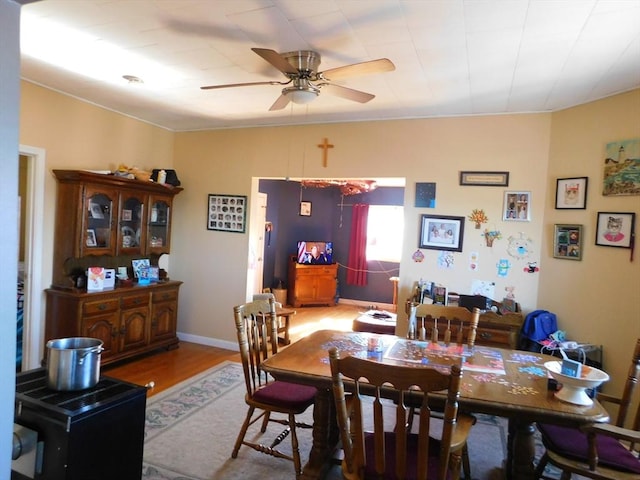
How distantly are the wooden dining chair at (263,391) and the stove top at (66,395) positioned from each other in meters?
0.96

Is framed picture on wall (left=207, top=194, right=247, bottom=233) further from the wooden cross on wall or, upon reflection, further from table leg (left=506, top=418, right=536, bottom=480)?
table leg (left=506, top=418, right=536, bottom=480)

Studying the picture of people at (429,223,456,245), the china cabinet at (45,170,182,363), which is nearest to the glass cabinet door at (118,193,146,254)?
the china cabinet at (45,170,182,363)

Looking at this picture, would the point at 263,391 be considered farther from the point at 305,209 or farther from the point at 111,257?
the point at 305,209

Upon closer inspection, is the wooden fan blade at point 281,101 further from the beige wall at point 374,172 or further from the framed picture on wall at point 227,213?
the framed picture on wall at point 227,213

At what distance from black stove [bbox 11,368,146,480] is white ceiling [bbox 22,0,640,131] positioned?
1.89 metres

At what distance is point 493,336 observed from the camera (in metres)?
3.43

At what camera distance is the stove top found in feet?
4.25

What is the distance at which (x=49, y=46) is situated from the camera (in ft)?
8.93

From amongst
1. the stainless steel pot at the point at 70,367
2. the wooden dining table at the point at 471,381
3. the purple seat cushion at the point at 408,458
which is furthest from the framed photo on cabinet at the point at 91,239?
the purple seat cushion at the point at 408,458

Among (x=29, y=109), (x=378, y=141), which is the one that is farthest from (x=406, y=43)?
(x=29, y=109)

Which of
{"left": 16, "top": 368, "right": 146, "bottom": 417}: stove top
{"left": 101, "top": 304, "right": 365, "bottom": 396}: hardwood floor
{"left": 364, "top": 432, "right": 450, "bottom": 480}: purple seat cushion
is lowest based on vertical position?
{"left": 101, "top": 304, "right": 365, "bottom": 396}: hardwood floor

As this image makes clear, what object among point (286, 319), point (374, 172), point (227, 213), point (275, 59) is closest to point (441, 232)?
point (374, 172)

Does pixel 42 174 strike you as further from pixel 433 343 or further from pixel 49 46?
pixel 433 343

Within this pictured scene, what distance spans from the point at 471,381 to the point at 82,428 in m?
1.62
